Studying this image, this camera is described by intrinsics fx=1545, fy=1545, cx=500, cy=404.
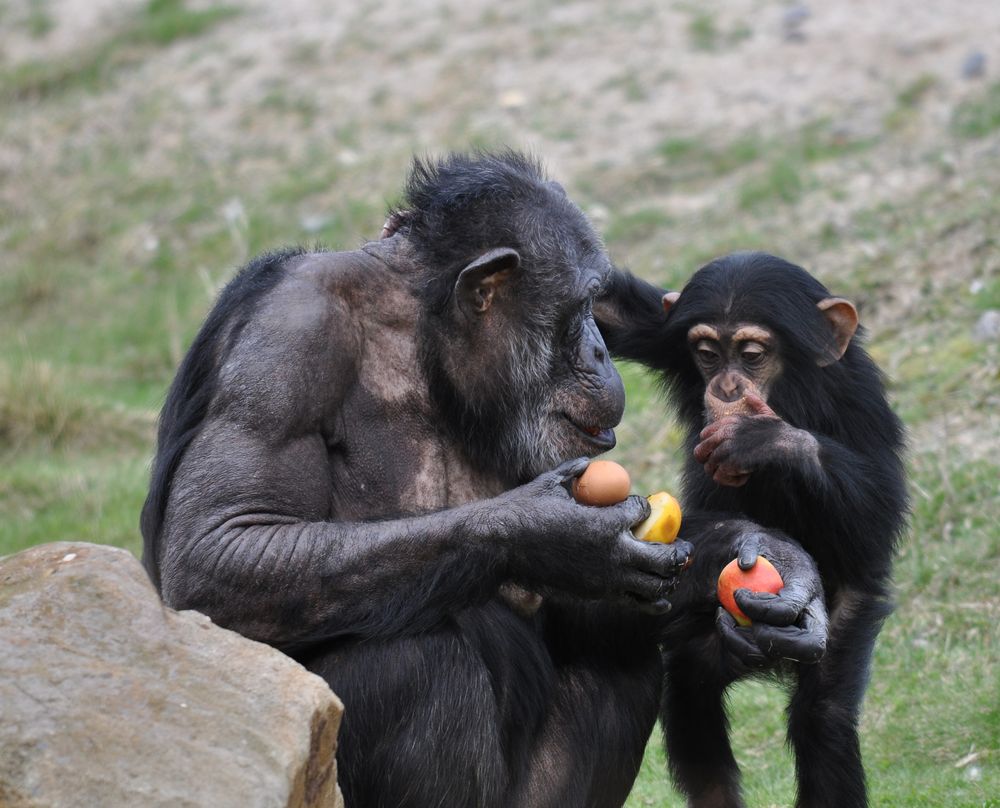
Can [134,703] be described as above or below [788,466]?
above

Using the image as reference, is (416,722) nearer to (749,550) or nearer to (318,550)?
(318,550)

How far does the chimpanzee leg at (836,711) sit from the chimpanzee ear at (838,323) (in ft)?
2.79

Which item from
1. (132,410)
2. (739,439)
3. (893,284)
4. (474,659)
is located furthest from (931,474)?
(132,410)

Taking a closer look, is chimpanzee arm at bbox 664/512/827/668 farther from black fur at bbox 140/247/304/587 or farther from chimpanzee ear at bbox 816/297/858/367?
black fur at bbox 140/247/304/587

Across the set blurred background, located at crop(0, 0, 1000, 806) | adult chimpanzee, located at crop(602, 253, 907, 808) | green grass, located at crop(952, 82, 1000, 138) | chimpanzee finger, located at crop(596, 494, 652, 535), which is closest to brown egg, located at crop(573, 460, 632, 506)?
chimpanzee finger, located at crop(596, 494, 652, 535)

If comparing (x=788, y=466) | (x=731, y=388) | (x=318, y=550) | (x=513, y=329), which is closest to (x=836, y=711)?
(x=788, y=466)

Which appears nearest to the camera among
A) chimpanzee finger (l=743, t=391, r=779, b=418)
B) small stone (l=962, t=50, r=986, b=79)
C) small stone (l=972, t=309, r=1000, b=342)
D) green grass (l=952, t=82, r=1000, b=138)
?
chimpanzee finger (l=743, t=391, r=779, b=418)

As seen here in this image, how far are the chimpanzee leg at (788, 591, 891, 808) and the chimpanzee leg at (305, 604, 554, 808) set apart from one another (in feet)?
4.47

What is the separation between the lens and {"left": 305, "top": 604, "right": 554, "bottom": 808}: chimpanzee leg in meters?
3.82

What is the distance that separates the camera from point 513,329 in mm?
4375

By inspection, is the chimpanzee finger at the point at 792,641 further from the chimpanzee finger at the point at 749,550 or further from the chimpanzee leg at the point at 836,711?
the chimpanzee leg at the point at 836,711

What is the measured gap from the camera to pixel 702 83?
44.8ft

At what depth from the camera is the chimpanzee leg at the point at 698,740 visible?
17.0 feet

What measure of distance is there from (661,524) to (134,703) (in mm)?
1552
